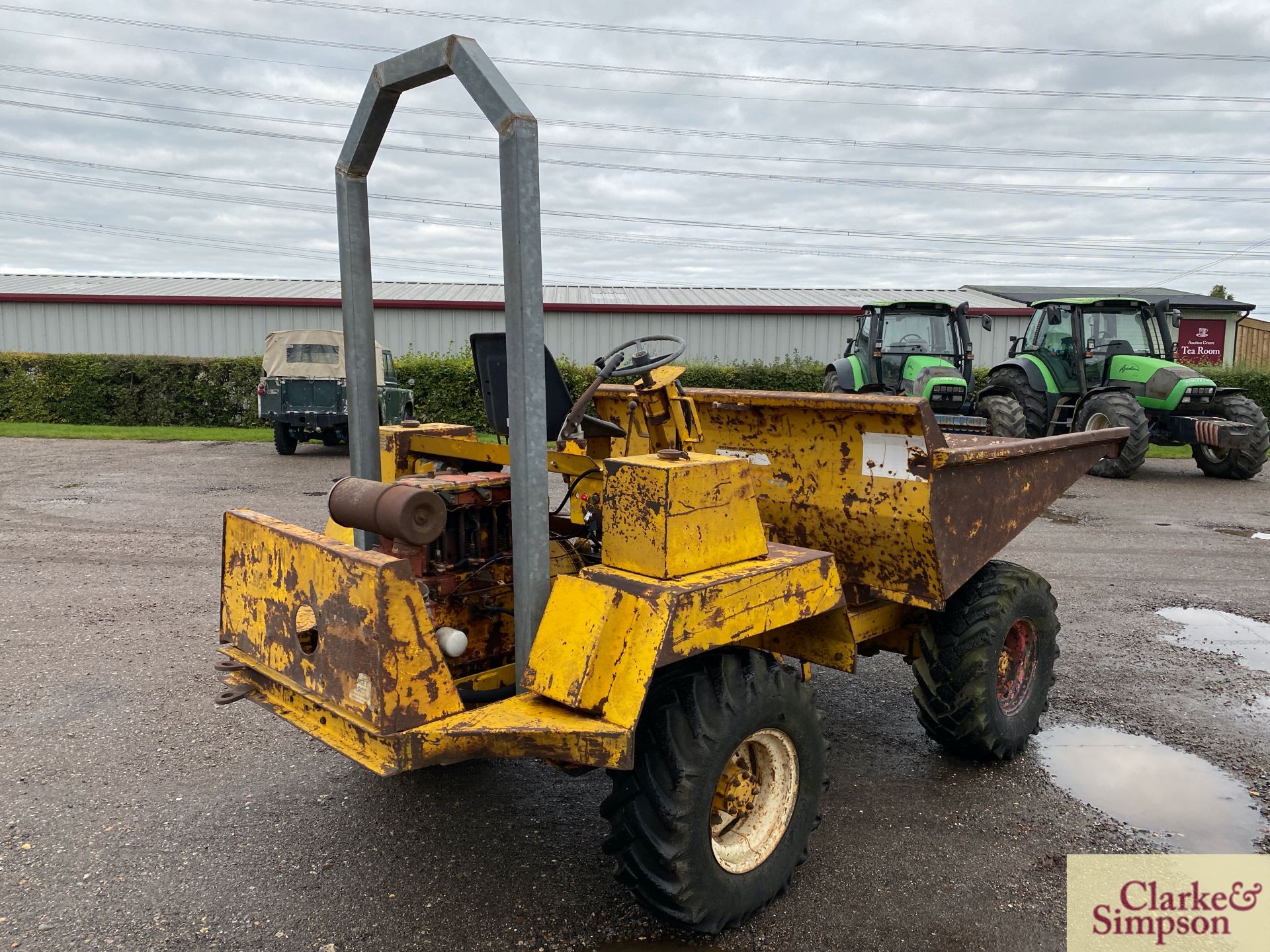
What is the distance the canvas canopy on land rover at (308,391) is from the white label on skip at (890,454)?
38.7ft

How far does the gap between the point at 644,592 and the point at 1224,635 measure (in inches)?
203

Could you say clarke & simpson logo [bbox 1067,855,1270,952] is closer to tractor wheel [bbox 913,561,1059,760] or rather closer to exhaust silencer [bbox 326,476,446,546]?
tractor wheel [bbox 913,561,1059,760]

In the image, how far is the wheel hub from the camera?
4.23m

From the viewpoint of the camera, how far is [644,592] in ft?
8.50

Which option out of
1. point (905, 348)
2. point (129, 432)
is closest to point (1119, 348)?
point (905, 348)

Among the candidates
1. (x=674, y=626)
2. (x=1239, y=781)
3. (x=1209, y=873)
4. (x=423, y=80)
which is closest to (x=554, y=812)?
(x=674, y=626)

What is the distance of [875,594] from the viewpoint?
3.79 metres

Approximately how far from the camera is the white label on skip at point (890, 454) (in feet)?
11.1

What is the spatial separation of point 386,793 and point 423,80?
2.62 metres

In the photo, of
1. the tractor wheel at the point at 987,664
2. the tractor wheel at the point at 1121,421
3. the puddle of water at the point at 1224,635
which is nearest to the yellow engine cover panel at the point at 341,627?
the tractor wheel at the point at 987,664

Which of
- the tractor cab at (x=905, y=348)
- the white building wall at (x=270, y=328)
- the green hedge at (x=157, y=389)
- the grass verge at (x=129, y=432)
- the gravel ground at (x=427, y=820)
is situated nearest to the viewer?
the gravel ground at (x=427, y=820)

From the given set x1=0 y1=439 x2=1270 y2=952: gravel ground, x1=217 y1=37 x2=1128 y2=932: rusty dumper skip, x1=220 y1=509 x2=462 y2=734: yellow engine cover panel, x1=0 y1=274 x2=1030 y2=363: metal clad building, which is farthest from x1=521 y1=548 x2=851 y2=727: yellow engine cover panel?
x1=0 y1=274 x2=1030 y2=363: metal clad building

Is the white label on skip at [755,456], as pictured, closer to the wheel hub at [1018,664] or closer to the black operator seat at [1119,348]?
the wheel hub at [1018,664]

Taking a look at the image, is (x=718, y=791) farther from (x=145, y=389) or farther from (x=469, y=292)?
(x=469, y=292)
